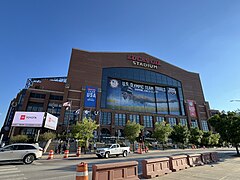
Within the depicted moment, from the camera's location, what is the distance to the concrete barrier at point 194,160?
11.3 metres

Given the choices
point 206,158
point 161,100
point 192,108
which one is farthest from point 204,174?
point 192,108

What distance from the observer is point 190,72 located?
7419 centimetres

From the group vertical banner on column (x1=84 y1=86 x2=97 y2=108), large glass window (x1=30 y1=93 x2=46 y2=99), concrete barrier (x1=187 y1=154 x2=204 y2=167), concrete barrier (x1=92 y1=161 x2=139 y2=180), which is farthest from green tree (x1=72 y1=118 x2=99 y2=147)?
large glass window (x1=30 y1=93 x2=46 y2=99)

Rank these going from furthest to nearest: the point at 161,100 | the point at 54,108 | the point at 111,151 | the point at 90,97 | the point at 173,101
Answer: the point at 173,101, the point at 161,100, the point at 54,108, the point at 90,97, the point at 111,151

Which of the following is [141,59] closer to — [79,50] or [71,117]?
[79,50]

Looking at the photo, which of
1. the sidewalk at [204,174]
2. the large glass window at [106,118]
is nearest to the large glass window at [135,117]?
the large glass window at [106,118]

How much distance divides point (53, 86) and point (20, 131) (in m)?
18.5

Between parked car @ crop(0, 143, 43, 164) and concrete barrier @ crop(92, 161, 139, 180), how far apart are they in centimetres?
1010

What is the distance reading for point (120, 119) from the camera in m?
51.5

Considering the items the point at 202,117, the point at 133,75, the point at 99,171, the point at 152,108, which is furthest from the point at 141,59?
the point at 99,171

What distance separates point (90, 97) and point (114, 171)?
149 feet

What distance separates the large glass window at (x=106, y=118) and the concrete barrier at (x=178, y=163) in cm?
3945

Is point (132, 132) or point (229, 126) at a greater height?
point (132, 132)

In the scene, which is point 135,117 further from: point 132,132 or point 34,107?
point 34,107
